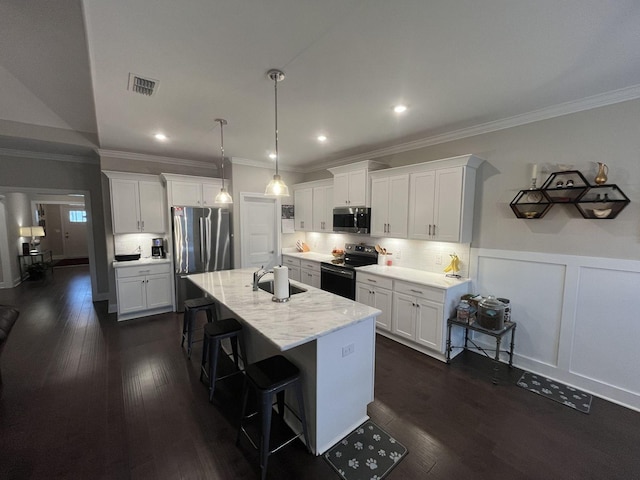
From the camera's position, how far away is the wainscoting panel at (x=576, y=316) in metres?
2.44

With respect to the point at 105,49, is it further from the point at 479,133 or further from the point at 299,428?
the point at 479,133

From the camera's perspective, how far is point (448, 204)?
3.30 metres

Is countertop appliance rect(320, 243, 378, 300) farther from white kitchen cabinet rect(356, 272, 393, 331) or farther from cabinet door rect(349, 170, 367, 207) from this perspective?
cabinet door rect(349, 170, 367, 207)

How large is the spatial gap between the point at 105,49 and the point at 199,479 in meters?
2.97

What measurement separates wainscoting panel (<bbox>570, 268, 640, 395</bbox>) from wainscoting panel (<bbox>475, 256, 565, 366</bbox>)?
168mm

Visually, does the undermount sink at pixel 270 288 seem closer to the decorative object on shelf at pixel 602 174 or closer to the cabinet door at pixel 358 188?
the cabinet door at pixel 358 188

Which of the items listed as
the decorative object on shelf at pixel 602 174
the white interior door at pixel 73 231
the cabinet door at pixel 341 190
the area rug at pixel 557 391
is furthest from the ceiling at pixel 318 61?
the white interior door at pixel 73 231

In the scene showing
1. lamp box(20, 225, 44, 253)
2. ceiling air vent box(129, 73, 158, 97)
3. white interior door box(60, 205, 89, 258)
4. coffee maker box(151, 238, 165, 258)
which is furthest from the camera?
white interior door box(60, 205, 89, 258)

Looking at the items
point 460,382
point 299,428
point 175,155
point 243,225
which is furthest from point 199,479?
point 175,155

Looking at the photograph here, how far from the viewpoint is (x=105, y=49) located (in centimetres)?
180

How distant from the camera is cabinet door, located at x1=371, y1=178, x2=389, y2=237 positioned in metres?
4.04

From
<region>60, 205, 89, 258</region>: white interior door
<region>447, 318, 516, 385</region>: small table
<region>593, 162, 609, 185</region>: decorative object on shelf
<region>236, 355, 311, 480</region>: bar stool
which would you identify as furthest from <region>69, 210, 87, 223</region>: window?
<region>593, 162, 609, 185</region>: decorative object on shelf

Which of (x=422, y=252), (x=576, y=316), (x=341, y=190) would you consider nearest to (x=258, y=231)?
(x=341, y=190)

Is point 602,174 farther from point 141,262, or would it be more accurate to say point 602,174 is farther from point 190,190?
point 141,262
